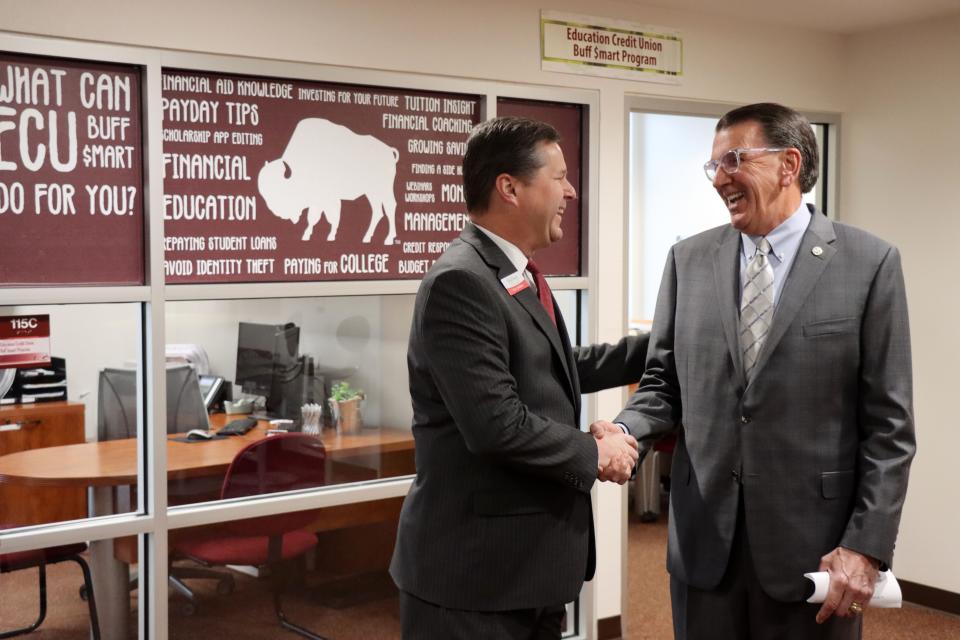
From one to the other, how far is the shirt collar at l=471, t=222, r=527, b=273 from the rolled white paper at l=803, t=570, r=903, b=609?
878 mm

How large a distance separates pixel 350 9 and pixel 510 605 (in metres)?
2.16

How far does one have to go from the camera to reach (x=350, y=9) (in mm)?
3342

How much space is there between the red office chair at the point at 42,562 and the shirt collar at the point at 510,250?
177cm

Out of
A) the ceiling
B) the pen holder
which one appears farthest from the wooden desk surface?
the ceiling

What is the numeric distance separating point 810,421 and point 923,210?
109 inches

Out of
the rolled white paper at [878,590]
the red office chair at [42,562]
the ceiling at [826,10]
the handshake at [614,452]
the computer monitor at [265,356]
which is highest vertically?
the ceiling at [826,10]

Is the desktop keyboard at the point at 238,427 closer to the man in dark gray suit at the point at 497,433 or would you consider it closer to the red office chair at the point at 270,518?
the red office chair at the point at 270,518

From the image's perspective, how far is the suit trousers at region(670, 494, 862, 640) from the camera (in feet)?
7.04

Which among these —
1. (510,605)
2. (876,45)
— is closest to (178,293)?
(510,605)

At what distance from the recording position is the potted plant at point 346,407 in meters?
3.56

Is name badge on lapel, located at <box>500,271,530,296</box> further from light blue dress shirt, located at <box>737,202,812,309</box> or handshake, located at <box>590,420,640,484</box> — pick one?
light blue dress shirt, located at <box>737,202,812,309</box>

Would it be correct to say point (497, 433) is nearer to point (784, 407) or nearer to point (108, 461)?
point (784, 407)

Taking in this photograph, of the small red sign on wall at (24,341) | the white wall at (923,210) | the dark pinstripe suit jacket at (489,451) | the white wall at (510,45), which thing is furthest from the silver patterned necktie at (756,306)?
the white wall at (923,210)

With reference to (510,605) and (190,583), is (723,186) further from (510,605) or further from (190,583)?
(190,583)
